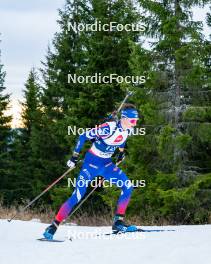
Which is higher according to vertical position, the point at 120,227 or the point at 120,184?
the point at 120,184

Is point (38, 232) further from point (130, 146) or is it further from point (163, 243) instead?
point (130, 146)

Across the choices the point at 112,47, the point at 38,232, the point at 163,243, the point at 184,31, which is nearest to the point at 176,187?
the point at 184,31

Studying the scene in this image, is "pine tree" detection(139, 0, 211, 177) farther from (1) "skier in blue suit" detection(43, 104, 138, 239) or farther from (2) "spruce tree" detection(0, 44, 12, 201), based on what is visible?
(2) "spruce tree" detection(0, 44, 12, 201)

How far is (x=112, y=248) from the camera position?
689 centimetres

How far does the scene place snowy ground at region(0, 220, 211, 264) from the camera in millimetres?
6246

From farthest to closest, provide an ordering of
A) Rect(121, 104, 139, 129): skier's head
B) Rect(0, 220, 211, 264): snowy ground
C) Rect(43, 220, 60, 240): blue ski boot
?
Rect(121, 104, 139, 129): skier's head, Rect(43, 220, 60, 240): blue ski boot, Rect(0, 220, 211, 264): snowy ground

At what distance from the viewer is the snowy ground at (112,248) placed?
246 inches

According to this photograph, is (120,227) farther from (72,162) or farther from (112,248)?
(72,162)

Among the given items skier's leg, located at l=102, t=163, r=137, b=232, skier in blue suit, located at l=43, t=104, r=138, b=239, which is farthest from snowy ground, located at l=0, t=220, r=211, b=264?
skier in blue suit, located at l=43, t=104, r=138, b=239

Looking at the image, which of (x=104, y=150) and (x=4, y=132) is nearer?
(x=104, y=150)

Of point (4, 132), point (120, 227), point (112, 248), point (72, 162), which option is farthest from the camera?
point (4, 132)

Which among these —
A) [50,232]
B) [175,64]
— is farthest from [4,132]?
[50,232]

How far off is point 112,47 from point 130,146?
669cm

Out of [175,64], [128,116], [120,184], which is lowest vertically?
Result: [120,184]
